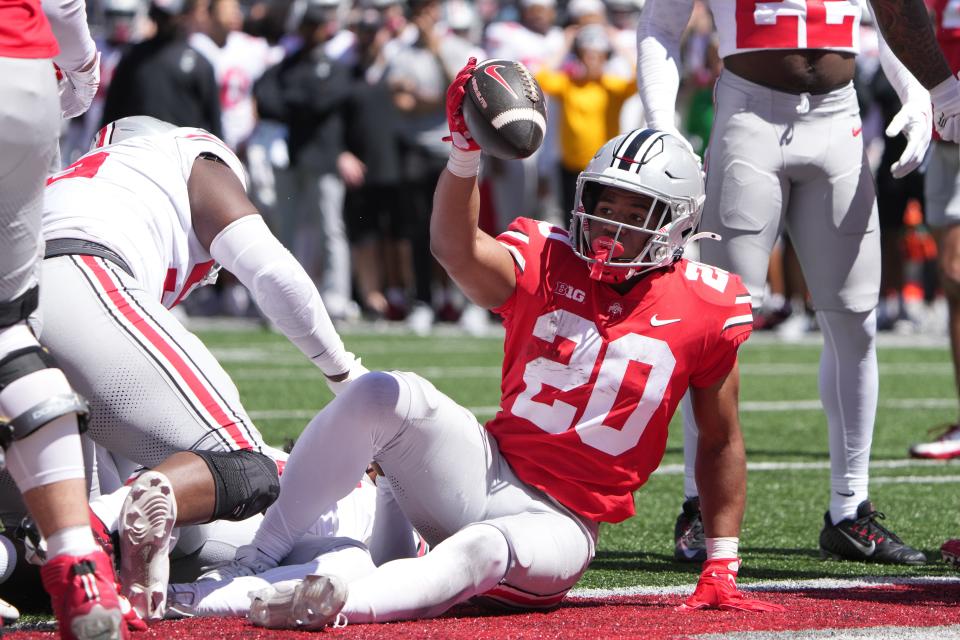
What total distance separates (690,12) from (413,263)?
7.18 m

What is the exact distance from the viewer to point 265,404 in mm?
7426

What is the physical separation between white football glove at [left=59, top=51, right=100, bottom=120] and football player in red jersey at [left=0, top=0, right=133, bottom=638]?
4.44 ft

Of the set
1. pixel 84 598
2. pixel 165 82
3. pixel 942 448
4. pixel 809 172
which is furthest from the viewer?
pixel 165 82

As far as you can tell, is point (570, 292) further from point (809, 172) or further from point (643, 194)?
Answer: point (809, 172)

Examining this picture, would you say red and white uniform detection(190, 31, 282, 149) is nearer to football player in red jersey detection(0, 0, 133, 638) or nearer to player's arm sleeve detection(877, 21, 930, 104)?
player's arm sleeve detection(877, 21, 930, 104)

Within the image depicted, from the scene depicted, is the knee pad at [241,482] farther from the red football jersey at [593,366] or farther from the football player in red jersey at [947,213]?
the football player in red jersey at [947,213]

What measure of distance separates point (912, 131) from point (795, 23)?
0.46 metres

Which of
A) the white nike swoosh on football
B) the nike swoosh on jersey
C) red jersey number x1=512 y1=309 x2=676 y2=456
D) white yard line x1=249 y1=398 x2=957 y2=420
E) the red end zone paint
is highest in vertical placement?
the white nike swoosh on football

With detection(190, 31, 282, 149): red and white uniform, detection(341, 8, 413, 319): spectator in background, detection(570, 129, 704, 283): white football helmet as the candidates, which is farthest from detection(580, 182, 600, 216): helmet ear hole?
detection(190, 31, 282, 149): red and white uniform

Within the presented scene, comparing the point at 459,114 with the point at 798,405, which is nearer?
the point at 459,114

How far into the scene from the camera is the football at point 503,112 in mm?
3352

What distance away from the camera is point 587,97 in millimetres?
11469

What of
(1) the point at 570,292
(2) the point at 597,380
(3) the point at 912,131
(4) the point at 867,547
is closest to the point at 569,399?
(2) the point at 597,380

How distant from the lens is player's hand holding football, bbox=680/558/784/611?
357 cm
